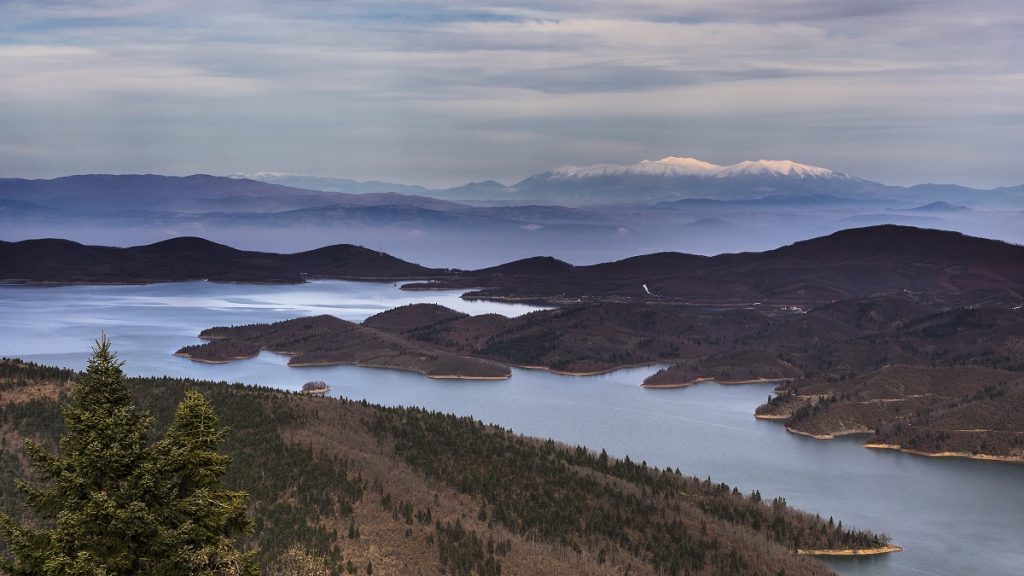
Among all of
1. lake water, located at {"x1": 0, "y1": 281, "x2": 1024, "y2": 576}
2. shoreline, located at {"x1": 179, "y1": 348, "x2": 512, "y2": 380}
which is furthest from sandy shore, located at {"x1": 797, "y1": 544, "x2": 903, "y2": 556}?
shoreline, located at {"x1": 179, "y1": 348, "x2": 512, "y2": 380}

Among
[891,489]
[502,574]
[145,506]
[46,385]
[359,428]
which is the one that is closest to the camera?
[145,506]

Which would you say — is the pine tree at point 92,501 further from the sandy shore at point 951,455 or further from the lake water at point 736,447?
the sandy shore at point 951,455

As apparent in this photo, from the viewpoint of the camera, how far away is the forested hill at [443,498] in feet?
186

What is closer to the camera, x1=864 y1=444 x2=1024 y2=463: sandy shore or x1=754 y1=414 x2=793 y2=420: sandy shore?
x1=864 y1=444 x2=1024 y2=463: sandy shore

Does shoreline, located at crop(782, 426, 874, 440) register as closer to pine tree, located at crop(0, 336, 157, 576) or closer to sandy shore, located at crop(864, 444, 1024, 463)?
sandy shore, located at crop(864, 444, 1024, 463)

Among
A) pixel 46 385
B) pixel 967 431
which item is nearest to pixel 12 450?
pixel 46 385

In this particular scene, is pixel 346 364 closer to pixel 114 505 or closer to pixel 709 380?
pixel 709 380

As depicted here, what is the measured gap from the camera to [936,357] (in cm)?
17400

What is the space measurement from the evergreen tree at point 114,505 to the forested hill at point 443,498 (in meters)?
21.5

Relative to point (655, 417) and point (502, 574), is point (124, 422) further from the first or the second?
point (655, 417)

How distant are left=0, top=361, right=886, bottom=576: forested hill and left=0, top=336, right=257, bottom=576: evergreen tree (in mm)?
21495

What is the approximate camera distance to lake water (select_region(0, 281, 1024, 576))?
83.6 metres

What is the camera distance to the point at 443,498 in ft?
213

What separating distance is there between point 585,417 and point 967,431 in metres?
42.5
